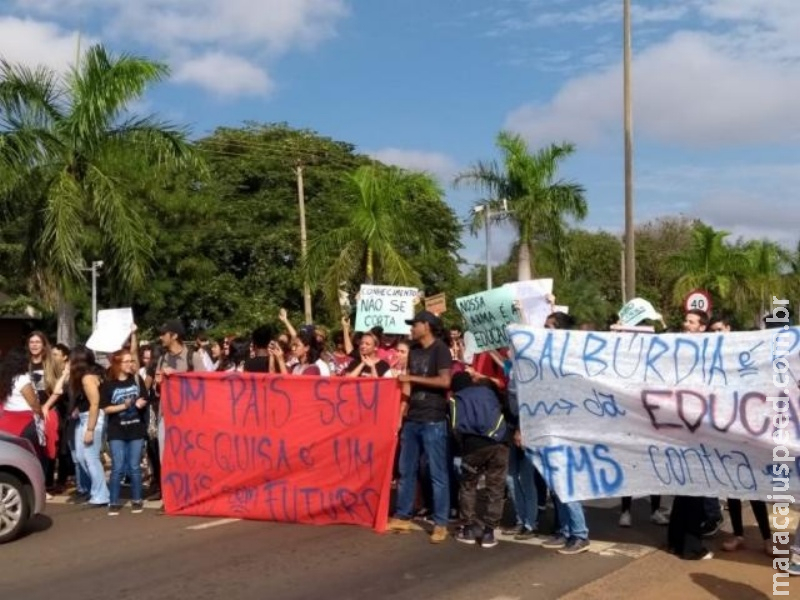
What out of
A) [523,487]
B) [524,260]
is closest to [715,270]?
[524,260]

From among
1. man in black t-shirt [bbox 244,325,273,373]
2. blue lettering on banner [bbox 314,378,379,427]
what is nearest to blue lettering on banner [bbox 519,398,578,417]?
blue lettering on banner [bbox 314,378,379,427]

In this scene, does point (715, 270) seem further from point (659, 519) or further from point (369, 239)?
point (659, 519)

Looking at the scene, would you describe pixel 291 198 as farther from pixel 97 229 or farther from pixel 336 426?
pixel 336 426

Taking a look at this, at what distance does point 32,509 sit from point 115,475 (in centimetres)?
116

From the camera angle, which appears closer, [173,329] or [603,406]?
[603,406]

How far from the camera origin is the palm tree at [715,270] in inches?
1425

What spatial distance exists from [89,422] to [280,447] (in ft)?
7.03

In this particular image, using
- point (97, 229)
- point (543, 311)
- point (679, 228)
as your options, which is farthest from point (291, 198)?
point (543, 311)

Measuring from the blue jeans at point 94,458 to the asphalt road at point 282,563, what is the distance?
3.13ft

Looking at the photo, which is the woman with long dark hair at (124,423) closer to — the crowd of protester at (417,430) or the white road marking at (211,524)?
the crowd of protester at (417,430)

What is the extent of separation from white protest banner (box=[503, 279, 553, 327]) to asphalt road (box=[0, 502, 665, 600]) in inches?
72.7

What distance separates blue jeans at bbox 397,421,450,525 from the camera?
825 cm

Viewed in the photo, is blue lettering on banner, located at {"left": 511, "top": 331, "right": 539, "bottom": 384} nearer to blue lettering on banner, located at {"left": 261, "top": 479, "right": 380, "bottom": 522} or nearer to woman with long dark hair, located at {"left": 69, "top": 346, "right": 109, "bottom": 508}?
blue lettering on banner, located at {"left": 261, "top": 479, "right": 380, "bottom": 522}

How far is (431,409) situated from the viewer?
8.27 meters
